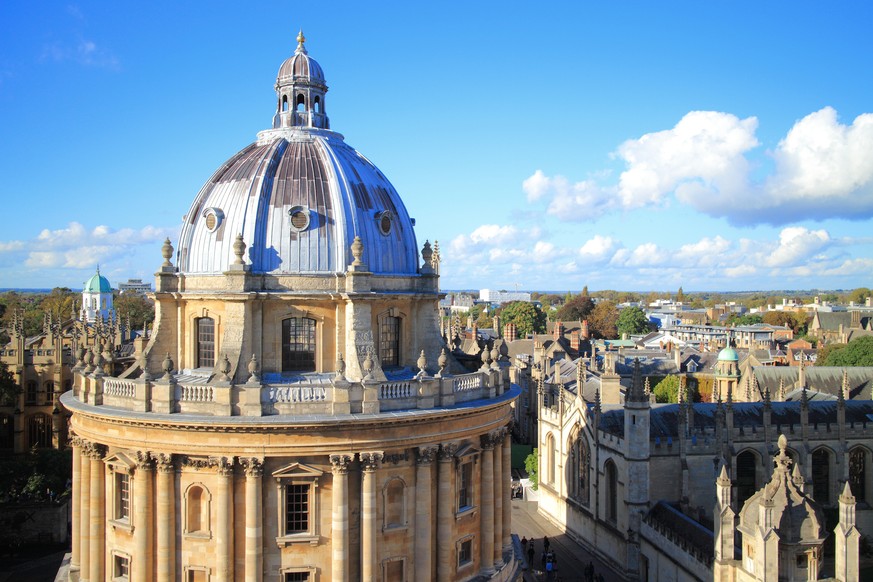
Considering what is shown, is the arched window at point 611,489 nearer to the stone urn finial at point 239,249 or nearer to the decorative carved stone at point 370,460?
the decorative carved stone at point 370,460

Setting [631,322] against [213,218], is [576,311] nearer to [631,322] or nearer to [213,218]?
[631,322]

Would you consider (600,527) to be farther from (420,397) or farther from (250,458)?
(250,458)

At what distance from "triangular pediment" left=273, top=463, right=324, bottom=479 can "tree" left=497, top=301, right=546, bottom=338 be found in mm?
124741

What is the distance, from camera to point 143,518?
98.2 feet

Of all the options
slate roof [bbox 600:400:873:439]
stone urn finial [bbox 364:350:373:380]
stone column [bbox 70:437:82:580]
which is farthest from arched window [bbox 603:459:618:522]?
stone column [bbox 70:437:82:580]

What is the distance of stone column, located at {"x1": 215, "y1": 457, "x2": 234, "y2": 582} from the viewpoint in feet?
94.4

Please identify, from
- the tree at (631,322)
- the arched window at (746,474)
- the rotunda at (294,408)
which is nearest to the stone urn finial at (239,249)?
the rotunda at (294,408)

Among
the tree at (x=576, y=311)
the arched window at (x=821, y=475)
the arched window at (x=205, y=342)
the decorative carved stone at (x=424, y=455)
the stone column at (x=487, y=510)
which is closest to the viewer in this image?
the decorative carved stone at (x=424, y=455)

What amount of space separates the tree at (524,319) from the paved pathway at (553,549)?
309 ft

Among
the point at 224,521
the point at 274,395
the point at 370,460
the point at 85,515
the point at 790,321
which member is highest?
the point at 274,395

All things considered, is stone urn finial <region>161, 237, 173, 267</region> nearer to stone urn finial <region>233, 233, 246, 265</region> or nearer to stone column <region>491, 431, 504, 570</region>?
stone urn finial <region>233, 233, 246, 265</region>

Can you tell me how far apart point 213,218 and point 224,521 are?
12.3 metres

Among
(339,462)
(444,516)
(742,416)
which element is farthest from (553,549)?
(339,462)

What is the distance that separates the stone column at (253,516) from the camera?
94.1ft
